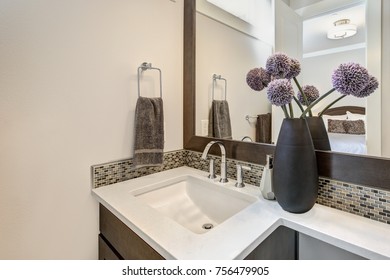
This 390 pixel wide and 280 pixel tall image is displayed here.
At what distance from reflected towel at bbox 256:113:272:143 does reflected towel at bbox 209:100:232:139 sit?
17cm

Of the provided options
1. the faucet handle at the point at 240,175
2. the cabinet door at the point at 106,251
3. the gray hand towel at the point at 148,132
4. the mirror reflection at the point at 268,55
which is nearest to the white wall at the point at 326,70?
the mirror reflection at the point at 268,55

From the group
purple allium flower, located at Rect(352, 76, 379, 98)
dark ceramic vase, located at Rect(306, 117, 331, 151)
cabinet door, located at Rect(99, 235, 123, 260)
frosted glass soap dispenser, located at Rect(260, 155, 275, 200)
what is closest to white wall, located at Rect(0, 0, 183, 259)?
cabinet door, located at Rect(99, 235, 123, 260)

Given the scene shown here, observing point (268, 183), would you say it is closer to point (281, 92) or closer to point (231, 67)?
point (281, 92)

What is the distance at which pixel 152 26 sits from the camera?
3.51ft

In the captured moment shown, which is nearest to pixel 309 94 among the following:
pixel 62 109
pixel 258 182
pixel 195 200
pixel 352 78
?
pixel 352 78

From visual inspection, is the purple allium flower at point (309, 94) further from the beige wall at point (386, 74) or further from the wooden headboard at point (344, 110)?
the beige wall at point (386, 74)

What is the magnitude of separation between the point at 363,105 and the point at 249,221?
0.55m

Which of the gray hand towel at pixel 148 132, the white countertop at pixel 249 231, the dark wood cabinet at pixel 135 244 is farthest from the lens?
the gray hand towel at pixel 148 132

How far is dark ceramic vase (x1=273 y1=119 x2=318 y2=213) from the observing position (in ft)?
2.18

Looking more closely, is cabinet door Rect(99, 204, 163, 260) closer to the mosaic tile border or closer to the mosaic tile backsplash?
the mosaic tile backsplash

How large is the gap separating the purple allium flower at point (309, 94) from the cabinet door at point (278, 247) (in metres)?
0.48

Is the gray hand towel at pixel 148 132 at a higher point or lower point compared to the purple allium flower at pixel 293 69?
lower

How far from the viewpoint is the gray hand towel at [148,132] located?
3.32 ft
